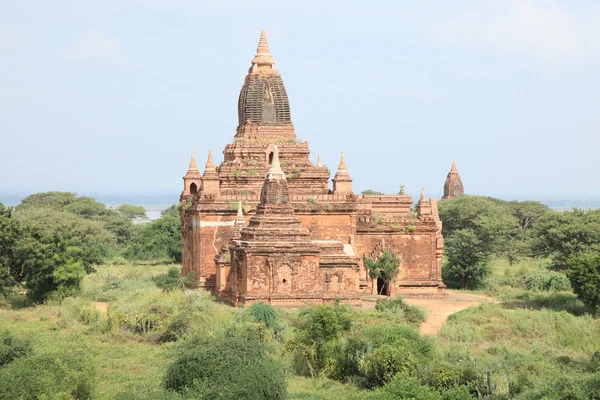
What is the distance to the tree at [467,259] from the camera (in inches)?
1850

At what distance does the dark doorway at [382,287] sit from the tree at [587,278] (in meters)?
10.1

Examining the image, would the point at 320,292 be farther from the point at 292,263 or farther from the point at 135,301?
the point at 135,301

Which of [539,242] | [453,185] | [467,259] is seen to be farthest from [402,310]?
[453,185]

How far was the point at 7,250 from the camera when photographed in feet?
125

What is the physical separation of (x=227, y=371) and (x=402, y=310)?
40.8 ft

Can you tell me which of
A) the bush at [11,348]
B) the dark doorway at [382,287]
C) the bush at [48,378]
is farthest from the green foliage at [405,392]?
the dark doorway at [382,287]

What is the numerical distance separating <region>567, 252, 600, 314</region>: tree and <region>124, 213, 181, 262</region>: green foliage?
29444mm

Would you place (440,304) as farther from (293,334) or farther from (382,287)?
(293,334)

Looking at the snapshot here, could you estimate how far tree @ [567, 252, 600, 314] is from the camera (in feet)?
109

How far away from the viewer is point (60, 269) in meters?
37.5

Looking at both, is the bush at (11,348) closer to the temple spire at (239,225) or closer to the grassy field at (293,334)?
the grassy field at (293,334)

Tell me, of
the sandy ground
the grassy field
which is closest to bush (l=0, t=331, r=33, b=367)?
the grassy field

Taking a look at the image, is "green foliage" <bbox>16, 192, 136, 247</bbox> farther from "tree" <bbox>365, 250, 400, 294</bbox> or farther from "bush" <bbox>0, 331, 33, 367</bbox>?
"bush" <bbox>0, 331, 33, 367</bbox>

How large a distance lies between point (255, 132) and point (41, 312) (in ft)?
42.0
